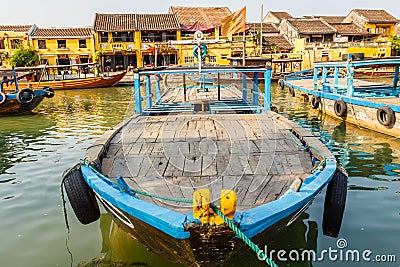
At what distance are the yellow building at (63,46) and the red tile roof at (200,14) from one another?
846cm

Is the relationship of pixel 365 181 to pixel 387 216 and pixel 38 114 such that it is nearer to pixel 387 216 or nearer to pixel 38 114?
pixel 387 216

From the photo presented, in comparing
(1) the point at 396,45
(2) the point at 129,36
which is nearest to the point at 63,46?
(2) the point at 129,36

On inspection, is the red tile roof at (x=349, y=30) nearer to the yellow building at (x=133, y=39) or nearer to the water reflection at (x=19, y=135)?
the yellow building at (x=133, y=39)

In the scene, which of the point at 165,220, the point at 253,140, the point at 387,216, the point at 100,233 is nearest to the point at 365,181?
the point at 387,216

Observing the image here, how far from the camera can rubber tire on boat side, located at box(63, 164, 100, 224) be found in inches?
144

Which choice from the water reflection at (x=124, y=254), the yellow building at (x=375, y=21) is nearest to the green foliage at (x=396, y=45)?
the yellow building at (x=375, y=21)

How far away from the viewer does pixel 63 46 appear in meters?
30.1

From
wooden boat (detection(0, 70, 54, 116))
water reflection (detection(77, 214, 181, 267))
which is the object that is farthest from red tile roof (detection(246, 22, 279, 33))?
water reflection (detection(77, 214, 181, 267))

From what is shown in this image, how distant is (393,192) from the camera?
5.67 metres

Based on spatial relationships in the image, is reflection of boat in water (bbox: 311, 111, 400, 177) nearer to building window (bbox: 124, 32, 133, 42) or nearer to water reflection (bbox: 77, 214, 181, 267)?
water reflection (bbox: 77, 214, 181, 267)

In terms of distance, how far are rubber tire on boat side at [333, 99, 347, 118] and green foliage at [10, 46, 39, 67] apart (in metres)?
24.9

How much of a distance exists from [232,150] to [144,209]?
1.86 metres

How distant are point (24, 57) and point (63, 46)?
3412mm

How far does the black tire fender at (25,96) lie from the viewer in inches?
515
